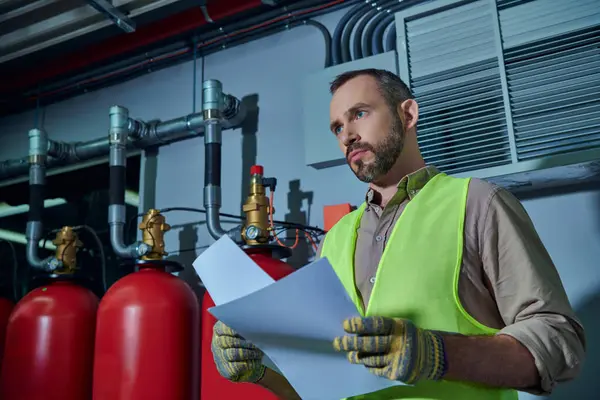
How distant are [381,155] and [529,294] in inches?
10.9

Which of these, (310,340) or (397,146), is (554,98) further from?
(310,340)

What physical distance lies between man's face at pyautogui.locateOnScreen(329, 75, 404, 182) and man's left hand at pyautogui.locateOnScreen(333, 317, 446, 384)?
1.03ft

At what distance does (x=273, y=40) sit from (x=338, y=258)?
3.15 ft

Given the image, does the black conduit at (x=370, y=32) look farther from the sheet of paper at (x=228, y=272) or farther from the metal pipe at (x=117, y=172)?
the sheet of paper at (x=228, y=272)

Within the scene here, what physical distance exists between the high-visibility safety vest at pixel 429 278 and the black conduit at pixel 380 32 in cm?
73

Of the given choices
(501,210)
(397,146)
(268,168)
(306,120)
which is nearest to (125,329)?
(268,168)

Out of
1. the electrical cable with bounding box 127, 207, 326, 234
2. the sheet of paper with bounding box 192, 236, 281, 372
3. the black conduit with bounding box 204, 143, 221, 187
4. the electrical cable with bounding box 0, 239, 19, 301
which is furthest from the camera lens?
the electrical cable with bounding box 0, 239, 19, 301

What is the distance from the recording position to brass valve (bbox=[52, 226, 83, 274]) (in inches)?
56.4

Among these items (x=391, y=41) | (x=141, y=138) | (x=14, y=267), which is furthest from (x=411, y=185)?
(x=14, y=267)

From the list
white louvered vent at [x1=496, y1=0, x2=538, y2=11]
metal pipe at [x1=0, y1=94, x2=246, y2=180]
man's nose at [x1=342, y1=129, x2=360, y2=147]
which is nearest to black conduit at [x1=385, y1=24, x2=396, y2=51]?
white louvered vent at [x1=496, y1=0, x2=538, y2=11]

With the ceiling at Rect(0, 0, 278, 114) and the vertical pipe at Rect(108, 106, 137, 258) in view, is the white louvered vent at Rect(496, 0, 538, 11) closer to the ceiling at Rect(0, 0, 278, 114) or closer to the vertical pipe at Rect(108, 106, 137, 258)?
the ceiling at Rect(0, 0, 278, 114)

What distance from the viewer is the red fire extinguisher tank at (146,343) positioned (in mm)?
1181

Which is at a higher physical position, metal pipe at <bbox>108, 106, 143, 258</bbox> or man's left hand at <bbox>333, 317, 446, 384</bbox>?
metal pipe at <bbox>108, 106, 143, 258</bbox>

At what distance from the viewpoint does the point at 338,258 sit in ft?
2.62
